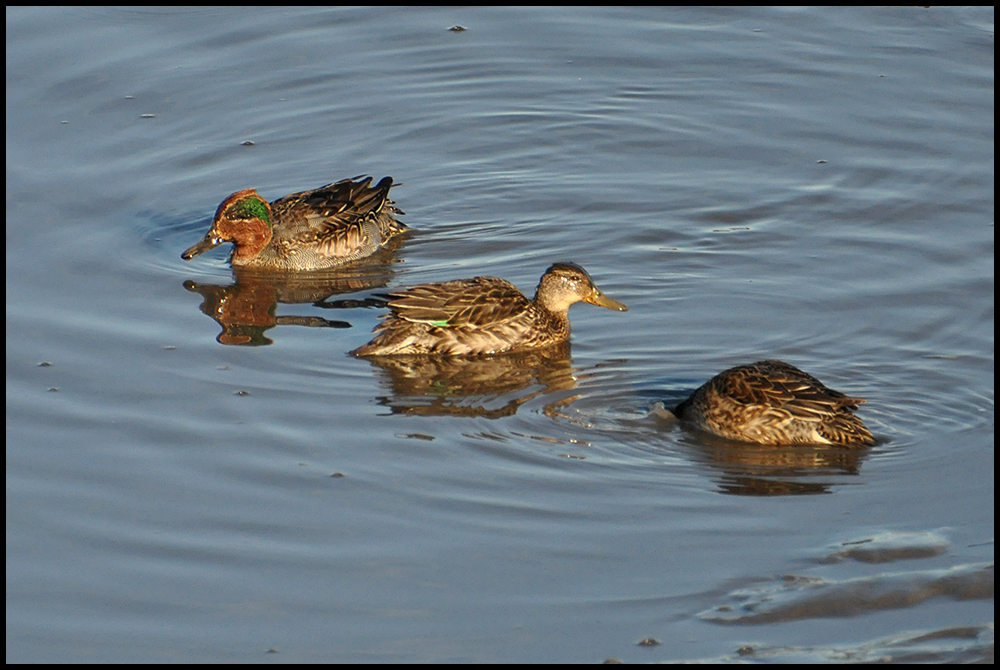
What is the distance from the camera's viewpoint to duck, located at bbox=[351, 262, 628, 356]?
995cm

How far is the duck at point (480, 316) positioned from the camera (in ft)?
32.6

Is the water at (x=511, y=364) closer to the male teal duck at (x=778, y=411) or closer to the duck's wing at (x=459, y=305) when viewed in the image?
the male teal duck at (x=778, y=411)

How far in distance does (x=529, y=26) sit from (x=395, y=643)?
1160 cm

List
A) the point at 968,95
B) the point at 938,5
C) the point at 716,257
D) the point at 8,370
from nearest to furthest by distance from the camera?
the point at 8,370
the point at 716,257
the point at 968,95
the point at 938,5

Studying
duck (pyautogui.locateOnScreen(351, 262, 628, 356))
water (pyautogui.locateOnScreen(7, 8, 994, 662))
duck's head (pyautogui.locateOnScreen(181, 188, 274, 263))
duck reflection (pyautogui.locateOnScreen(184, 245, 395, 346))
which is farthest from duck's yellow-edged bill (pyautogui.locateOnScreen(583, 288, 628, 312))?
duck's head (pyautogui.locateOnScreen(181, 188, 274, 263))

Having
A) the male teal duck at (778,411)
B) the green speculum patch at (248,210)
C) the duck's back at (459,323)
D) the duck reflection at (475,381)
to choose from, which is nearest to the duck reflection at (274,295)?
the green speculum patch at (248,210)

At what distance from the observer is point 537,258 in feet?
38.2

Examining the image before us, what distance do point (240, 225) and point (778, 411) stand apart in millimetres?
5496

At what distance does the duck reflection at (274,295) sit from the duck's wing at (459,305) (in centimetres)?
70

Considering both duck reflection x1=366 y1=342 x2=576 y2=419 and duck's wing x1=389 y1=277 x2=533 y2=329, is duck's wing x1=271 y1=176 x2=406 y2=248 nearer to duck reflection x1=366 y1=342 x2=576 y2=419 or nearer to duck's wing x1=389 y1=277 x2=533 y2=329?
duck's wing x1=389 y1=277 x2=533 y2=329

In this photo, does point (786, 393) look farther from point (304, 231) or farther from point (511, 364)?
point (304, 231)

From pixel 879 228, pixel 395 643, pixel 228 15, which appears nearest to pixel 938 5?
pixel 879 228

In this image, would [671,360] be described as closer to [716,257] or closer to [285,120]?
[716,257]

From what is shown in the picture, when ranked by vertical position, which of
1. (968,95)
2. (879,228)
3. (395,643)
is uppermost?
(968,95)
